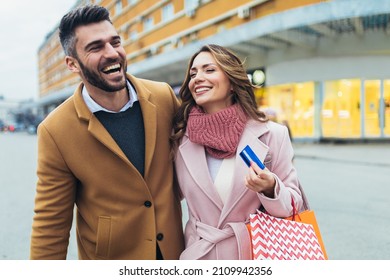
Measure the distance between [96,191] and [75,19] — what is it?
74 centimetres

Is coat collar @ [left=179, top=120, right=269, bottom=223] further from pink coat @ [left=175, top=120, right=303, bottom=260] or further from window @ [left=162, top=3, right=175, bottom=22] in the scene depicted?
window @ [left=162, top=3, right=175, bottom=22]

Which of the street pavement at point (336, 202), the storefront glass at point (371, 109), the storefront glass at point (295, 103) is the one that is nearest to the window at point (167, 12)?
the storefront glass at point (295, 103)

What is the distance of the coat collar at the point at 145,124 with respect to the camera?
1681mm

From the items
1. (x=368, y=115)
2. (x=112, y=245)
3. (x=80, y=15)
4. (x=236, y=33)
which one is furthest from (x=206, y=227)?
(x=368, y=115)

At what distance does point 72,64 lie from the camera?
5.79 feet

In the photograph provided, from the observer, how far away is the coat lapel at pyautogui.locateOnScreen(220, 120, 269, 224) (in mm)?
1721

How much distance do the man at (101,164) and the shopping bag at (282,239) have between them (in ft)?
1.45

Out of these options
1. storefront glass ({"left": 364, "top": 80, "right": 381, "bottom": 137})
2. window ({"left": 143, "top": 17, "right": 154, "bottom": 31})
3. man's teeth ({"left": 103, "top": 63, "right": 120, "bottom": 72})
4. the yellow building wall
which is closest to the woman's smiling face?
man's teeth ({"left": 103, "top": 63, "right": 120, "bottom": 72})

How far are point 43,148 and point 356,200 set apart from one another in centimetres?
527

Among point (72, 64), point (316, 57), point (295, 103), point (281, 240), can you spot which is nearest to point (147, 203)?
point (281, 240)

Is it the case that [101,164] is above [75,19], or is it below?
below

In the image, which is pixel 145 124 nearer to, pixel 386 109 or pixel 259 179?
pixel 259 179
